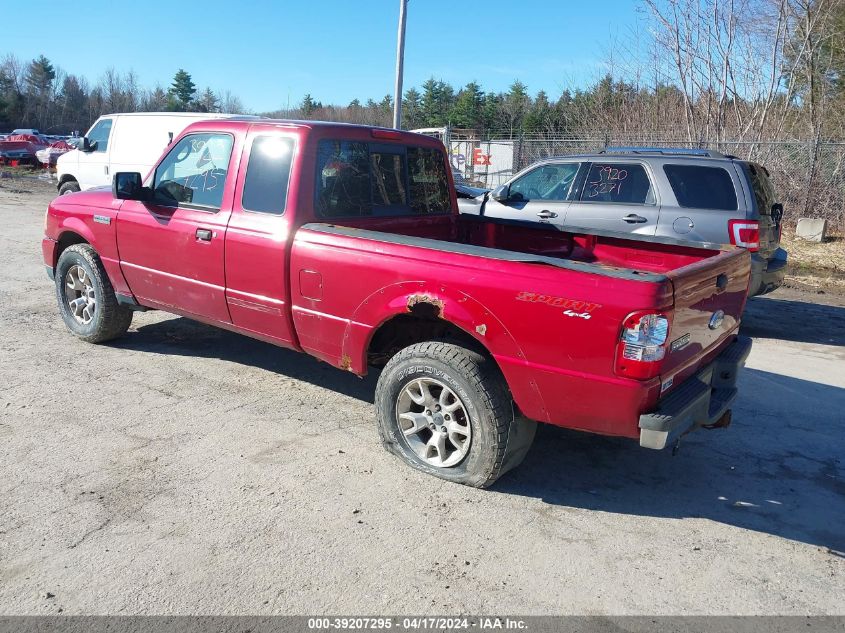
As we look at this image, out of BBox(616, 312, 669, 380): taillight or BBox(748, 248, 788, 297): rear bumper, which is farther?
BBox(748, 248, 788, 297): rear bumper

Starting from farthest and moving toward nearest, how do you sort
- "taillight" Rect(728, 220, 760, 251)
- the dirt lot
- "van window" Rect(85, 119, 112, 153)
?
"van window" Rect(85, 119, 112, 153) < "taillight" Rect(728, 220, 760, 251) < the dirt lot

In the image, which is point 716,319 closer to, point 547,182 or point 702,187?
point 702,187

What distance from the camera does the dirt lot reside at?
115 inches

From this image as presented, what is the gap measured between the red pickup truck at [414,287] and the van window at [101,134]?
8898 millimetres

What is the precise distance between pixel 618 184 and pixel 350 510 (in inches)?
224

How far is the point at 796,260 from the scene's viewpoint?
12.4 meters

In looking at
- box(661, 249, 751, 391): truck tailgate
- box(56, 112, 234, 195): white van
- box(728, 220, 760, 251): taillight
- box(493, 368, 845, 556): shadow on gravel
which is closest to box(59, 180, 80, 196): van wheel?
box(56, 112, 234, 195): white van

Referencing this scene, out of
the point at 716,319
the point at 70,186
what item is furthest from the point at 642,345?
the point at 70,186

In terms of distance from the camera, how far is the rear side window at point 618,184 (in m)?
7.72

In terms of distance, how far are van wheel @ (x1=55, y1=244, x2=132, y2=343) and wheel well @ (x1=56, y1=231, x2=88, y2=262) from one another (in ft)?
0.56

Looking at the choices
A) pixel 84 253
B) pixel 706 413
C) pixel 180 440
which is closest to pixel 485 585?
pixel 706 413

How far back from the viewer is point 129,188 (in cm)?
520

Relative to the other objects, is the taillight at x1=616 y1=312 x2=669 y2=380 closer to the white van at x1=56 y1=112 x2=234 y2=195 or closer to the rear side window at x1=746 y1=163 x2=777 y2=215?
the rear side window at x1=746 y1=163 x2=777 y2=215

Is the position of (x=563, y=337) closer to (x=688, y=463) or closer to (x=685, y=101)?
(x=688, y=463)
